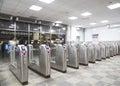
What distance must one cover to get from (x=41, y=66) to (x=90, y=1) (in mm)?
3797

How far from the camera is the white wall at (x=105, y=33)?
10468 mm

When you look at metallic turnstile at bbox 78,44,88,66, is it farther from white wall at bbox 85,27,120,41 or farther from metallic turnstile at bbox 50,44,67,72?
white wall at bbox 85,27,120,41

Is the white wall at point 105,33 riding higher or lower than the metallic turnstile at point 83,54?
higher

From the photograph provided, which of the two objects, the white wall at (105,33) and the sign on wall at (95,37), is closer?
the white wall at (105,33)

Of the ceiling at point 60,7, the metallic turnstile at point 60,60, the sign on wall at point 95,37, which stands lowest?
the metallic turnstile at point 60,60

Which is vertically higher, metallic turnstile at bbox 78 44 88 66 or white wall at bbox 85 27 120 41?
white wall at bbox 85 27 120 41

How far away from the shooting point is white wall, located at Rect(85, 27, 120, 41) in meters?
10.5

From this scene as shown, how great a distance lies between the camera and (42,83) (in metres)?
3.16

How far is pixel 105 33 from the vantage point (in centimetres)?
1134

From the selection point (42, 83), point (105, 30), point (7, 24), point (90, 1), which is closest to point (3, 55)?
point (7, 24)

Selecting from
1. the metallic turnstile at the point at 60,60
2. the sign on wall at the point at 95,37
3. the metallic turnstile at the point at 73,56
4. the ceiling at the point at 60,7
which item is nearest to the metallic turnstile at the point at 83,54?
the metallic turnstile at the point at 73,56

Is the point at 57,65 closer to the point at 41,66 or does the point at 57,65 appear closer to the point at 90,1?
the point at 41,66

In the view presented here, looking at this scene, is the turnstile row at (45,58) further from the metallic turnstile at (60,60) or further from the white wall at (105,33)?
the white wall at (105,33)

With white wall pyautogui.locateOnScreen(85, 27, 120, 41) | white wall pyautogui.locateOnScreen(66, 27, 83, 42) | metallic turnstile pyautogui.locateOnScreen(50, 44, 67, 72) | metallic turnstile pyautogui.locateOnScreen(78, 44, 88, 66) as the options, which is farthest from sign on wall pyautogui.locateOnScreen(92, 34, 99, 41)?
metallic turnstile pyautogui.locateOnScreen(50, 44, 67, 72)
